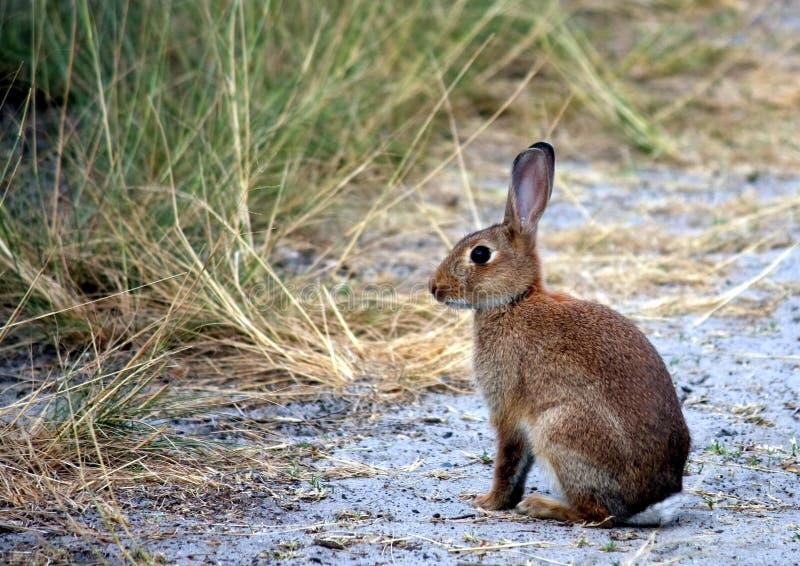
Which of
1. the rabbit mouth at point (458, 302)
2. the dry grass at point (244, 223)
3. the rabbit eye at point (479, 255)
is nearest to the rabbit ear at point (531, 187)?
the rabbit eye at point (479, 255)

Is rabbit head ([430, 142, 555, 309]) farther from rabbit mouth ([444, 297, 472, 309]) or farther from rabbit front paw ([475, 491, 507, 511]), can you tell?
rabbit front paw ([475, 491, 507, 511])

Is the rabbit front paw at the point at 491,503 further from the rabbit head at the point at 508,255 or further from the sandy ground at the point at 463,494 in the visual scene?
the rabbit head at the point at 508,255

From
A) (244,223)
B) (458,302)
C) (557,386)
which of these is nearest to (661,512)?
(557,386)

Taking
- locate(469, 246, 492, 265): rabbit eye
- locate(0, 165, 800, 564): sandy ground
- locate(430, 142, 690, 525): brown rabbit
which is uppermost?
locate(469, 246, 492, 265): rabbit eye

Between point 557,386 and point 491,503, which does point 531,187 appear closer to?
point 557,386

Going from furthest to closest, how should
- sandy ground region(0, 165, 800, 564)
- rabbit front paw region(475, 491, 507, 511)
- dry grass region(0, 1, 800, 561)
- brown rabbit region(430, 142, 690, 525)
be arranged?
dry grass region(0, 1, 800, 561)
rabbit front paw region(475, 491, 507, 511)
brown rabbit region(430, 142, 690, 525)
sandy ground region(0, 165, 800, 564)

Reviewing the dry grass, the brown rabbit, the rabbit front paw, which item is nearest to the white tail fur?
the brown rabbit
